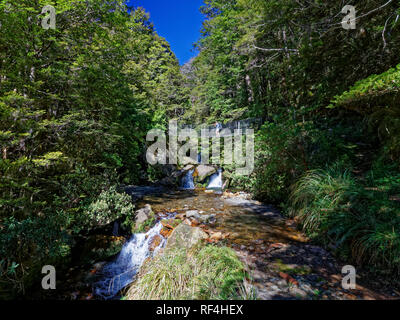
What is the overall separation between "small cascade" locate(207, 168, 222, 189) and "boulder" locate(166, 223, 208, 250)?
7773 millimetres

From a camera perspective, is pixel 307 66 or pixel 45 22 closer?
pixel 45 22

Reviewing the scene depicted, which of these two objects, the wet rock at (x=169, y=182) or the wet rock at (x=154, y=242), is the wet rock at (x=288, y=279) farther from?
the wet rock at (x=169, y=182)

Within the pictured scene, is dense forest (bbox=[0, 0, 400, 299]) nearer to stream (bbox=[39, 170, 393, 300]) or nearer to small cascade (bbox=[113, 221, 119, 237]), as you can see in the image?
small cascade (bbox=[113, 221, 119, 237])

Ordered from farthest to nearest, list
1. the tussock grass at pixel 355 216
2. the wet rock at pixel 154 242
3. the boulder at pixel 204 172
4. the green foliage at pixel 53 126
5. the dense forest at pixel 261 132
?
the boulder at pixel 204 172 → the wet rock at pixel 154 242 → the green foliage at pixel 53 126 → the dense forest at pixel 261 132 → the tussock grass at pixel 355 216

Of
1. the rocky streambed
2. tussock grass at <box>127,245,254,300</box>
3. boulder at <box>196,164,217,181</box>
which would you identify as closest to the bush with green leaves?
the rocky streambed

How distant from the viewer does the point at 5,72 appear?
370 cm

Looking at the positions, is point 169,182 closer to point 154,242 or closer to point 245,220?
point 154,242

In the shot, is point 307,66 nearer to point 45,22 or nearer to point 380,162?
point 380,162

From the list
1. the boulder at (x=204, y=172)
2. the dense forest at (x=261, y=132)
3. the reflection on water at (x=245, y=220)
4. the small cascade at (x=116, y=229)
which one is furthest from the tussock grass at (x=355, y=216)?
the boulder at (x=204, y=172)

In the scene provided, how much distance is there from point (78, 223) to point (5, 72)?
388 cm

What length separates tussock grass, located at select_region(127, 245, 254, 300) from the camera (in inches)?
88.6

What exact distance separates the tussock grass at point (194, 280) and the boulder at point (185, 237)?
39.5 inches

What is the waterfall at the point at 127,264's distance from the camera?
3550 millimetres
